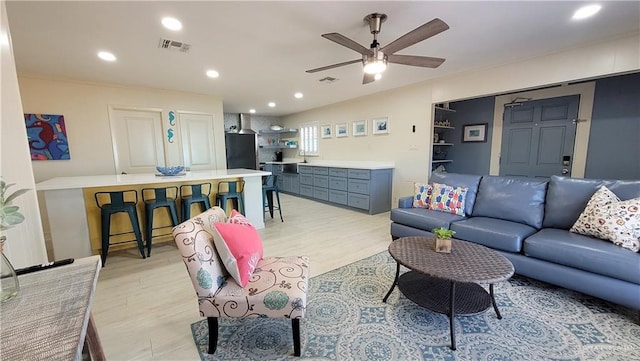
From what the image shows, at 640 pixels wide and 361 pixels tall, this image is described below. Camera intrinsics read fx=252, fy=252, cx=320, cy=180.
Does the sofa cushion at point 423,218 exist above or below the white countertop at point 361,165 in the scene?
below

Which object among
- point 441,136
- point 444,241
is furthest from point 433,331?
point 441,136

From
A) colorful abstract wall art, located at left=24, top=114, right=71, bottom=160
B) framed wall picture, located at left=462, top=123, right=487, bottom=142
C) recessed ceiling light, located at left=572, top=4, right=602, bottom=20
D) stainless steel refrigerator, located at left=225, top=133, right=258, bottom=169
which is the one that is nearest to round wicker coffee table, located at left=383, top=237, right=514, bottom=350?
recessed ceiling light, located at left=572, top=4, right=602, bottom=20

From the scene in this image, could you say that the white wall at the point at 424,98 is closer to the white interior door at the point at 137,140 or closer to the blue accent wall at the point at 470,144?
the blue accent wall at the point at 470,144

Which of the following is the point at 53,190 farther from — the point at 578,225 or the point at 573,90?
the point at 573,90

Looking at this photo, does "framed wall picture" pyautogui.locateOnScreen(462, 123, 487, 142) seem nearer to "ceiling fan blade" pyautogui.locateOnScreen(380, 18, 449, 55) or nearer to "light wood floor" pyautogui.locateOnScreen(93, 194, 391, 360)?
"light wood floor" pyautogui.locateOnScreen(93, 194, 391, 360)

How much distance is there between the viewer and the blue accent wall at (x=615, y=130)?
3314 millimetres

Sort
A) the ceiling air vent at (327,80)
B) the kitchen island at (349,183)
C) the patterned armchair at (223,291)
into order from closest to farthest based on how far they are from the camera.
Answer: the patterned armchair at (223,291) → the ceiling air vent at (327,80) → the kitchen island at (349,183)

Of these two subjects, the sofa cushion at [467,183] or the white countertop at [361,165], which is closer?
the sofa cushion at [467,183]

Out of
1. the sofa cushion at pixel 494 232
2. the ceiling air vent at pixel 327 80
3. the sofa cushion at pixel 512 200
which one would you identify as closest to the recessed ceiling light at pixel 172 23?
the ceiling air vent at pixel 327 80

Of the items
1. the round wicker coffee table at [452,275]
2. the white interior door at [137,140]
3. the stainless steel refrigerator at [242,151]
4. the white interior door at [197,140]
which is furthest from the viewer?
the stainless steel refrigerator at [242,151]

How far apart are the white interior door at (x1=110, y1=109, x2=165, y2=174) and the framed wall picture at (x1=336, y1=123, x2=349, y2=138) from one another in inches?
145

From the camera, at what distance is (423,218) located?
116 inches

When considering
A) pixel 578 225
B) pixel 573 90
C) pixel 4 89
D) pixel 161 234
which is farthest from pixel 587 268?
pixel 161 234

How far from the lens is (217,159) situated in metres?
5.40
